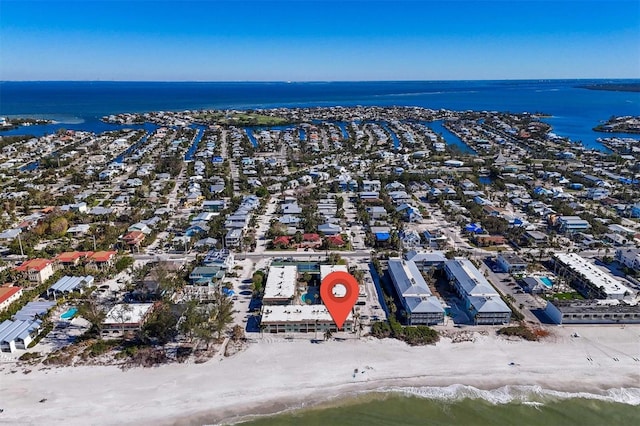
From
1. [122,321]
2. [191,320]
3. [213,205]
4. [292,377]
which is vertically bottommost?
[292,377]

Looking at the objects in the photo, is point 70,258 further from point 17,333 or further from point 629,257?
point 629,257

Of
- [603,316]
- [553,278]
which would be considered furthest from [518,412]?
[553,278]

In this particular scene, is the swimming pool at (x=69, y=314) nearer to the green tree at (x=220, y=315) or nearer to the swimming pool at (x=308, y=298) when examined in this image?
the green tree at (x=220, y=315)

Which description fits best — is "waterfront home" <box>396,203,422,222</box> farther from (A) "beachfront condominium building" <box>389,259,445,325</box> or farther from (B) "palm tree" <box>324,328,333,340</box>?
(B) "palm tree" <box>324,328,333,340</box>

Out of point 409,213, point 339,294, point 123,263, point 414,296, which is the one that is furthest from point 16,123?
point 414,296

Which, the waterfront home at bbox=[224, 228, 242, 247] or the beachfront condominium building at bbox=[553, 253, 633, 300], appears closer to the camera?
the beachfront condominium building at bbox=[553, 253, 633, 300]

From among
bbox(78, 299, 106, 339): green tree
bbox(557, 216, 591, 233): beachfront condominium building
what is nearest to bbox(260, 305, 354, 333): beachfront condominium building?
bbox(78, 299, 106, 339): green tree

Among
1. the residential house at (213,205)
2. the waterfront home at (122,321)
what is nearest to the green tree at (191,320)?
the waterfront home at (122,321)
